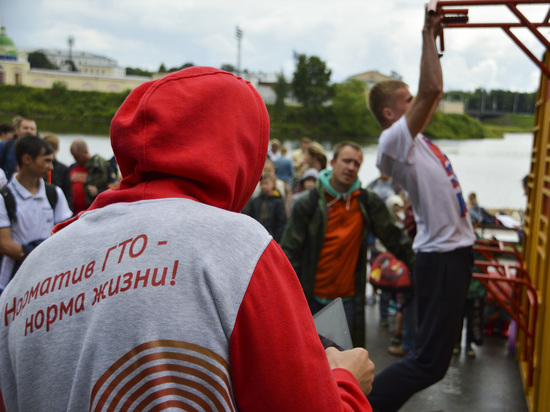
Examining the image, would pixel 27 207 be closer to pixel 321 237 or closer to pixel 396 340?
pixel 321 237

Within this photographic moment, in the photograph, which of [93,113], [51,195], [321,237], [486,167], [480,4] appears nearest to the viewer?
[480,4]

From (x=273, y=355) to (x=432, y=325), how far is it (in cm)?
239

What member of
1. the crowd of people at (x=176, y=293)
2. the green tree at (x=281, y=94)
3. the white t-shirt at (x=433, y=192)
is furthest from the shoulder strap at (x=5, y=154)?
the green tree at (x=281, y=94)

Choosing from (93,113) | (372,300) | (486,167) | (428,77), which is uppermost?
(93,113)

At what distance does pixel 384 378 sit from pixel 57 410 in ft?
8.23

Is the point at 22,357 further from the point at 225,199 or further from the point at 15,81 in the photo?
the point at 15,81

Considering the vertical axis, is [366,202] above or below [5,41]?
below

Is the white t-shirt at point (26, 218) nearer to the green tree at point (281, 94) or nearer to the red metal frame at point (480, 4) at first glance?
the red metal frame at point (480, 4)

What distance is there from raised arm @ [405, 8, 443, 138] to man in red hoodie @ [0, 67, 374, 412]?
1820 mm

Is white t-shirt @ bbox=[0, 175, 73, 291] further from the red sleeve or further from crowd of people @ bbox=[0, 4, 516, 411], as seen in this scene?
the red sleeve

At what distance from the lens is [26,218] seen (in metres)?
4.08

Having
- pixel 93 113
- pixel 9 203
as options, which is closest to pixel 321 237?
pixel 9 203

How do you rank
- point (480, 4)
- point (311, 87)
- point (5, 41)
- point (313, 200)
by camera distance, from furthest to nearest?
point (5, 41) → point (311, 87) → point (313, 200) → point (480, 4)

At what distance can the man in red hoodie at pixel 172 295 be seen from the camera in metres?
0.98
